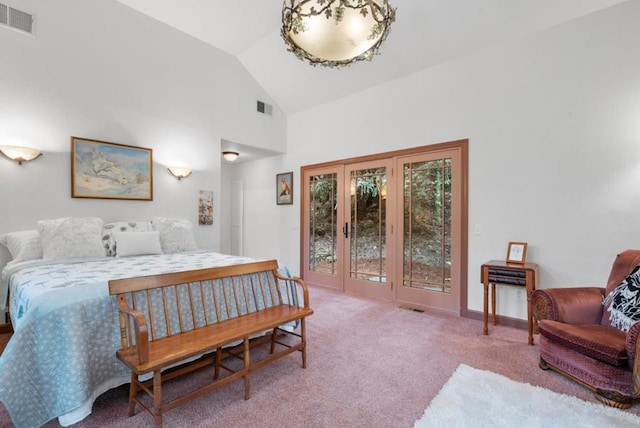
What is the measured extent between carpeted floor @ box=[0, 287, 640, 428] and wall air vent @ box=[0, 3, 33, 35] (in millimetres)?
3648

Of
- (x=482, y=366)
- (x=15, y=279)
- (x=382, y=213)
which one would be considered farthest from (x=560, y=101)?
(x=15, y=279)

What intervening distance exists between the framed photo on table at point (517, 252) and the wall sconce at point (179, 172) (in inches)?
168

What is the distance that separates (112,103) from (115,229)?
1604mm

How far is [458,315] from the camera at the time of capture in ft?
12.2

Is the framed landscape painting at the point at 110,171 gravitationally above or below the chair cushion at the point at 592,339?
above

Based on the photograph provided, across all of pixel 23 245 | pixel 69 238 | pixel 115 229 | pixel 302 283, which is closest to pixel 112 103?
pixel 115 229

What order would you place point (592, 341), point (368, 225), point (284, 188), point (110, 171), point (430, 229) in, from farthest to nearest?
1. point (284, 188)
2. point (368, 225)
3. point (430, 229)
4. point (110, 171)
5. point (592, 341)

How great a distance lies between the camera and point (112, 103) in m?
3.80

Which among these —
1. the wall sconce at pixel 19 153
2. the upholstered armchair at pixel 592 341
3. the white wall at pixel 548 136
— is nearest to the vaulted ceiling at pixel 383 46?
the white wall at pixel 548 136

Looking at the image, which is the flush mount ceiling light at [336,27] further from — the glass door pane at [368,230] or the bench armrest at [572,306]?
the glass door pane at [368,230]

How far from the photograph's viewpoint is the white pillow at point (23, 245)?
116 inches

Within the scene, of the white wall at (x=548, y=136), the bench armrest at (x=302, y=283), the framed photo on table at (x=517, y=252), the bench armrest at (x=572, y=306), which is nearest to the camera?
the bench armrest at (x=572, y=306)

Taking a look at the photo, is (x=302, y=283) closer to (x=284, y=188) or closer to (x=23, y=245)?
(x=23, y=245)

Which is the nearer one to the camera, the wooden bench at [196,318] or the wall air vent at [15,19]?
the wooden bench at [196,318]
